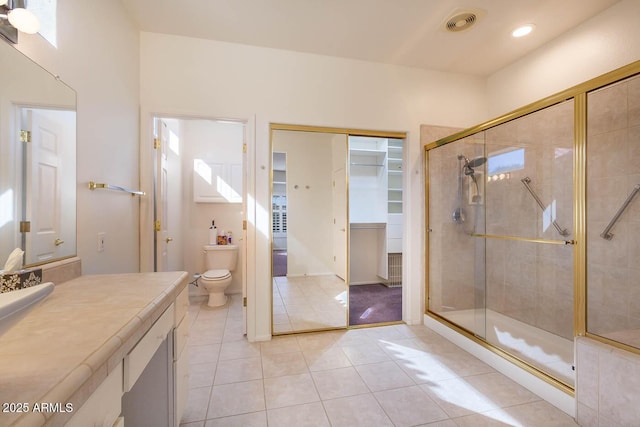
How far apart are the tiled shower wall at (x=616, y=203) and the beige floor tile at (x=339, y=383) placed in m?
1.57

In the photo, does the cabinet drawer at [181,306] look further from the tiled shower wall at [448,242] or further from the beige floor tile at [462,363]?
the tiled shower wall at [448,242]

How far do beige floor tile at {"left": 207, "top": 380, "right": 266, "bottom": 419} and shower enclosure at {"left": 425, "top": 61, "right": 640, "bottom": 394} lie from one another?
173 cm

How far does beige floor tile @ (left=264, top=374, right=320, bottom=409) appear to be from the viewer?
1.61 m

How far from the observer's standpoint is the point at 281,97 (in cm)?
243

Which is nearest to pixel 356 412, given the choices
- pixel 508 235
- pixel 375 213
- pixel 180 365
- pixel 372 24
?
pixel 180 365

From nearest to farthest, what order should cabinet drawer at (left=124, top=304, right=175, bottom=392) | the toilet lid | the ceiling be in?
1. cabinet drawer at (left=124, top=304, right=175, bottom=392)
2. the ceiling
3. the toilet lid

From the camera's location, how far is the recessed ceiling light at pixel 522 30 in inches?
83.6

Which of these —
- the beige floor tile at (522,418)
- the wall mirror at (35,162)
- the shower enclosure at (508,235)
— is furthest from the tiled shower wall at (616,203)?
the wall mirror at (35,162)

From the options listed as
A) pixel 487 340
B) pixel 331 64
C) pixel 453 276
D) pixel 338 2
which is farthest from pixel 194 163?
pixel 487 340

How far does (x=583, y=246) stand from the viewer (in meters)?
1.53

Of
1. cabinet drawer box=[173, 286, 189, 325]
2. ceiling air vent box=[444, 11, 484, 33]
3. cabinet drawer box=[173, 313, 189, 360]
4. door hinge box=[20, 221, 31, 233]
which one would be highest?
ceiling air vent box=[444, 11, 484, 33]

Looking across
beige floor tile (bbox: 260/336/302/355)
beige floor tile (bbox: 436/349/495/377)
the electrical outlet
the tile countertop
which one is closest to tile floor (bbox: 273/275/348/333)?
beige floor tile (bbox: 260/336/302/355)

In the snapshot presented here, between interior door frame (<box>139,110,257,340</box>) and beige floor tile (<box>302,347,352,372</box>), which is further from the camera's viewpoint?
interior door frame (<box>139,110,257,340</box>)

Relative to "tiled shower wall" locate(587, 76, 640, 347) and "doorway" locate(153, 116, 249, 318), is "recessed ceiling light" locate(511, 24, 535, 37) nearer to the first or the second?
"tiled shower wall" locate(587, 76, 640, 347)
